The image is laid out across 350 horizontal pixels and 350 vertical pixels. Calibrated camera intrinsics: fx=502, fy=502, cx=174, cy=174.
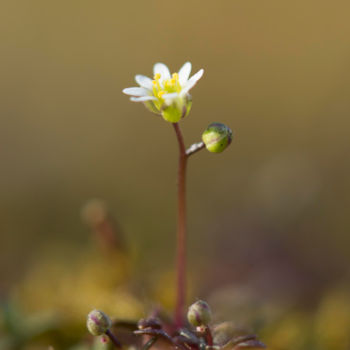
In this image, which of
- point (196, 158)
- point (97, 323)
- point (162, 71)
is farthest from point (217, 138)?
point (196, 158)

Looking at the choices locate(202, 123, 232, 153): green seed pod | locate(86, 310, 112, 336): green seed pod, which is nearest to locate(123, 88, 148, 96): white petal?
locate(202, 123, 232, 153): green seed pod

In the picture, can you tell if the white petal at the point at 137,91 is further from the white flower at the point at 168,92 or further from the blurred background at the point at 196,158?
the blurred background at the point at 196,158

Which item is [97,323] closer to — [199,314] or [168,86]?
[199,314]

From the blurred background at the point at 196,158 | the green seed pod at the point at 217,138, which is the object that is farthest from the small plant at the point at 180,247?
the blurred background at the point at 196,158

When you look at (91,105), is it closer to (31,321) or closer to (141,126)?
(141,126)

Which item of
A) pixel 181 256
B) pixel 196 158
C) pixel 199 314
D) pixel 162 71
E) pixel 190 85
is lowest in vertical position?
pixel 199 314

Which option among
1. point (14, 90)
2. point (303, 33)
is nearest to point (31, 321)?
point (14, 90)
